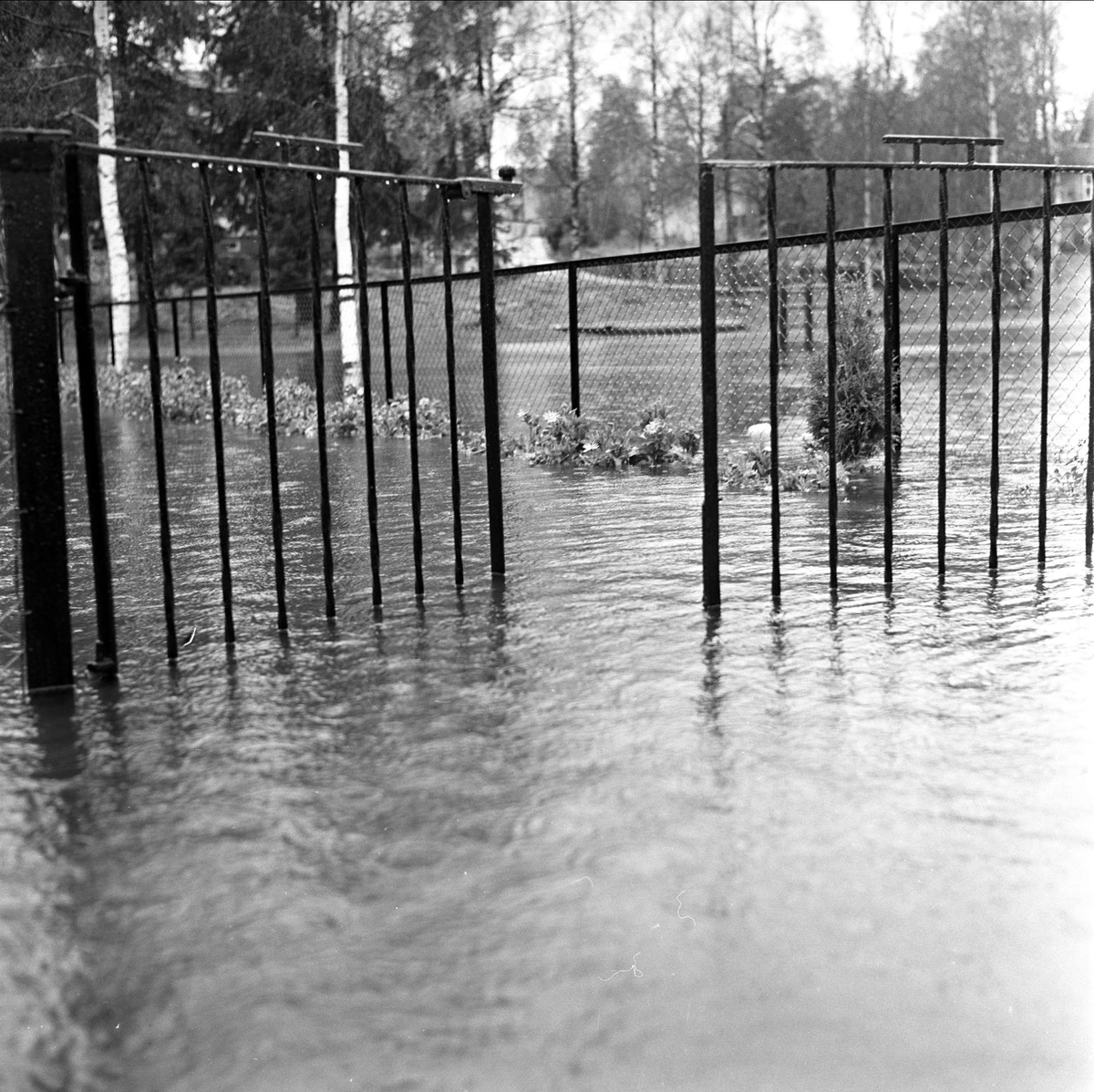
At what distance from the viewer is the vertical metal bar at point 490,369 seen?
553 centimetres

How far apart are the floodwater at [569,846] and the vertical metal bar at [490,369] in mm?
418

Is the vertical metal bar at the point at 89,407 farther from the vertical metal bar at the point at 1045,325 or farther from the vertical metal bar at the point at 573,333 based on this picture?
the vertical metal bar at the point at 573,333

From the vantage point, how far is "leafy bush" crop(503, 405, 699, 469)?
32.7 ft

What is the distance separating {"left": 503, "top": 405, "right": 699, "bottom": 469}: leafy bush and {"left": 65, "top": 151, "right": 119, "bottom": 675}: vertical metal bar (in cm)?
580

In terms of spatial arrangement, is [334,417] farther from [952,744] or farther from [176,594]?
[952,744]

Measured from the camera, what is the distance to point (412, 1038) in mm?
2232

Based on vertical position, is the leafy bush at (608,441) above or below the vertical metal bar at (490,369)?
below

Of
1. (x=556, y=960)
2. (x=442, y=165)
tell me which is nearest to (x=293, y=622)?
(x=556, y=960)

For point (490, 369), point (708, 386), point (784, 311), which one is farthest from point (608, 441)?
point (708, 386)

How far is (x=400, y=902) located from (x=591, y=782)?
73 centimetres

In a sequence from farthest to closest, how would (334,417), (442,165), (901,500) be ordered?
(442,165) → (334,417) → (901,500)

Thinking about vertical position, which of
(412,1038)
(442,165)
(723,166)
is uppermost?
(442,165)

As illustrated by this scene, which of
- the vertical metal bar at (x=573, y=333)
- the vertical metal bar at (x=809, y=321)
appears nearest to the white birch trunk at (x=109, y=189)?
the vertical metal bar at (x=573, y=333)

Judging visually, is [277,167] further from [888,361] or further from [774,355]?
[888,361]
